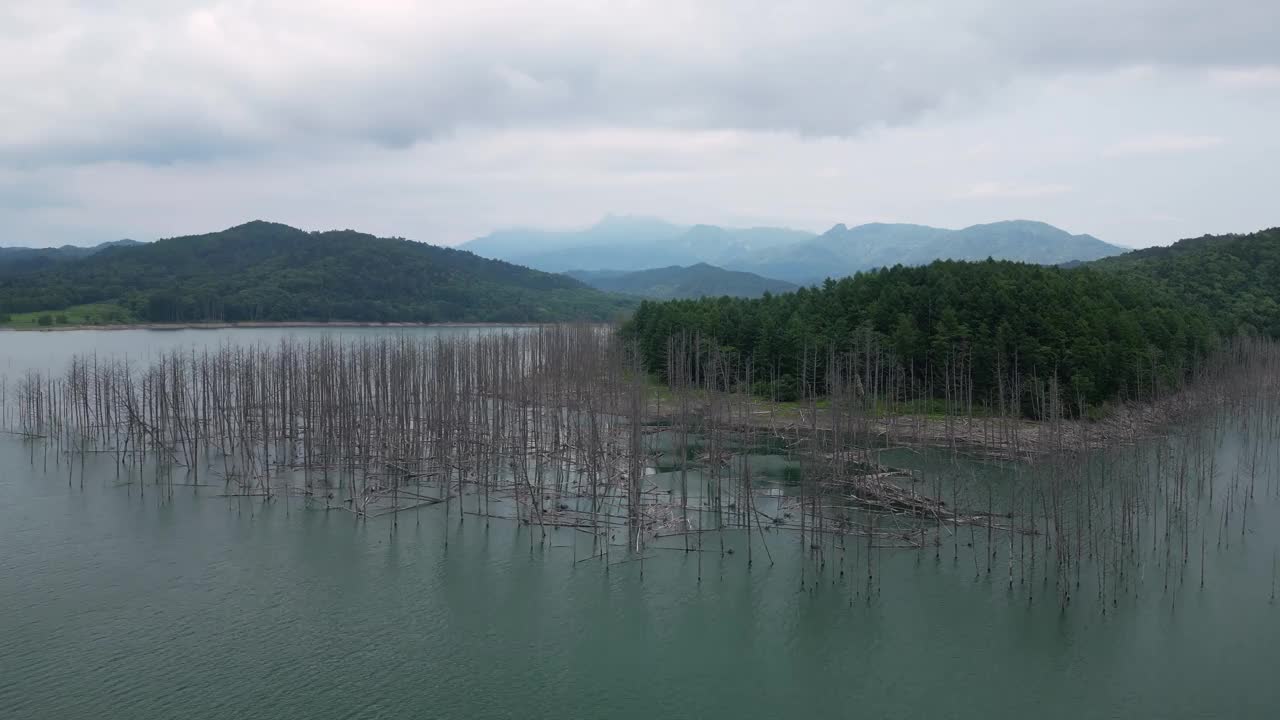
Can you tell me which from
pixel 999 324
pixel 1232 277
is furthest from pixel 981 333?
pixel 1232 277

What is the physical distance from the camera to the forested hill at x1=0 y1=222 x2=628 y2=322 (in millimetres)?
112625

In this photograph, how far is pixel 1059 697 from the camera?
16188mm

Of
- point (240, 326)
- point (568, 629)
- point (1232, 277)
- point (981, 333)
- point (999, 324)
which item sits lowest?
point (568, 629)

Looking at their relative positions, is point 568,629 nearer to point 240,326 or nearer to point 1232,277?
point 1232,277

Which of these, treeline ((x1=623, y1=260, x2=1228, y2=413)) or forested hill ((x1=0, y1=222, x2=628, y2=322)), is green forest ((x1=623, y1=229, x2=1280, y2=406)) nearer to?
treeline ((x1=623, y1=260, x2=1228, y2=413))

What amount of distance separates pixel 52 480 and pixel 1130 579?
3747 centimetres

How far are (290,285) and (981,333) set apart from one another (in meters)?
109

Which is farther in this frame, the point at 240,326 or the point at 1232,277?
the point at 240,326

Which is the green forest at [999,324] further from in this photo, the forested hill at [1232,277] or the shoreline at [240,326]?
the shoreline at [240,326]

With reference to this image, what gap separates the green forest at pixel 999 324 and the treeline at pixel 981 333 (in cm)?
9

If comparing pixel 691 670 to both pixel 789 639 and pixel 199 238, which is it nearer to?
pixel 789 639

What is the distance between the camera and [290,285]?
4894 inches

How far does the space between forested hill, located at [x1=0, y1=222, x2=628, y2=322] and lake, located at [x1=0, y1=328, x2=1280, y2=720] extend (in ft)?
250

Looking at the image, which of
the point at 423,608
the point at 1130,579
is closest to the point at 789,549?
the point at 1130,579
